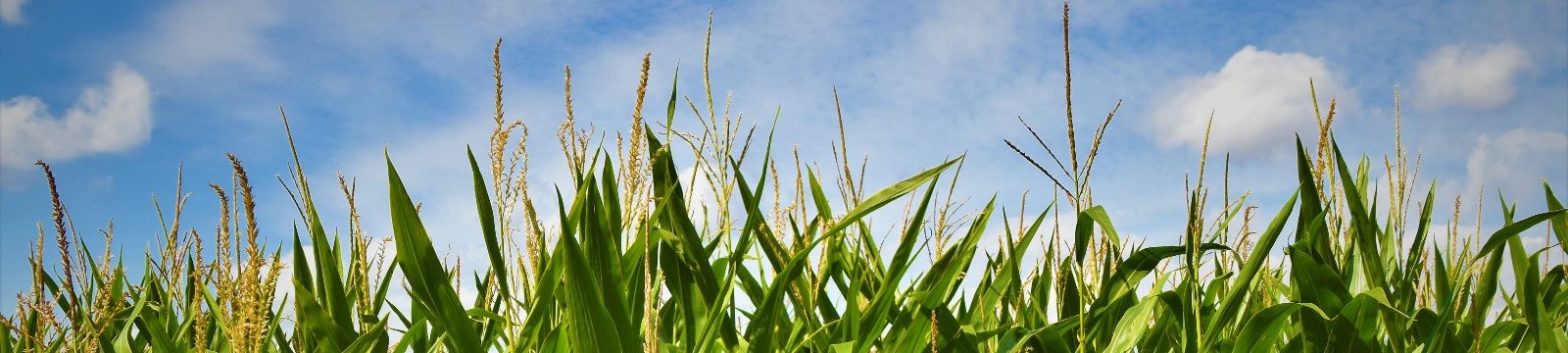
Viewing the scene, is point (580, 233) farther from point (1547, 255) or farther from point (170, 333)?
point (1547, 255)

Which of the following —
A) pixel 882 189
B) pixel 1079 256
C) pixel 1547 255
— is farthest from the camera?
pixel 1547 255

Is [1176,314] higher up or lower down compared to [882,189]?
lower down

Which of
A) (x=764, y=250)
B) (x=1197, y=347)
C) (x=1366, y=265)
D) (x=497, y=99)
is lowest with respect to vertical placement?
(x=1197, y=347)

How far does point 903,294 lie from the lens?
1470 millimetres

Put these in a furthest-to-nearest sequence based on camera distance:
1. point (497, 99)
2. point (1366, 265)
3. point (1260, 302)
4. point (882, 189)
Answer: point (1260, 302) → point (1366, 265) → point (882, 189) → point (497, 99)

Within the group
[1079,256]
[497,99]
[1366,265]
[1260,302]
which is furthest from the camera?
[1260,302]

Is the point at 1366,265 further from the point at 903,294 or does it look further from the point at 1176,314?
the point at 903,294

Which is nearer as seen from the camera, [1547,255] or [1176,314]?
[1176,314]

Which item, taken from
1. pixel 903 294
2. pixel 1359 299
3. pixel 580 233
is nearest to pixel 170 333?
pixel 580 233

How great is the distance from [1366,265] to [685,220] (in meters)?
1.14

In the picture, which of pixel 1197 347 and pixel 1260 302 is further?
pixel 1260 302

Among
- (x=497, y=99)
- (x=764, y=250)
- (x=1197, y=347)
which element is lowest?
(x=1197, y=347)

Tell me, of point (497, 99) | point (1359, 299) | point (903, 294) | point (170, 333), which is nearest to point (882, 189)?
point (903, 294)

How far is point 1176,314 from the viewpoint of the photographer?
135cm
